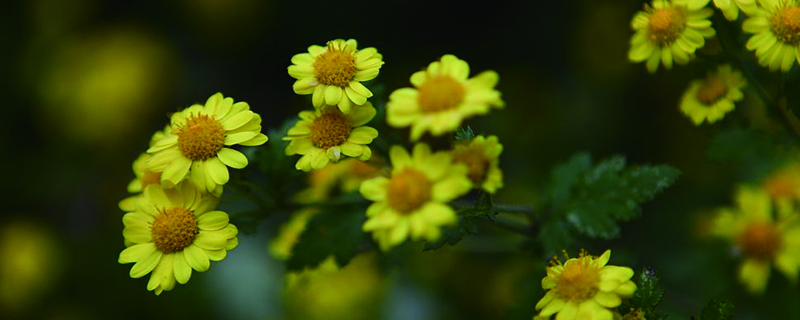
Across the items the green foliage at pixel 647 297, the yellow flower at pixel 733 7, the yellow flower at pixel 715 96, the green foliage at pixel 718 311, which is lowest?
the green foliage at pixel 718 311

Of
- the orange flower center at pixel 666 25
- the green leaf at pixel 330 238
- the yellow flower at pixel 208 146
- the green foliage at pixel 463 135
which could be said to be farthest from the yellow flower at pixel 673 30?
the yellow flower at pixel 208 146

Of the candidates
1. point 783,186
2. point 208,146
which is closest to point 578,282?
point 208,146

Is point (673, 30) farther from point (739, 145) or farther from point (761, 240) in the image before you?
point (761, 240)

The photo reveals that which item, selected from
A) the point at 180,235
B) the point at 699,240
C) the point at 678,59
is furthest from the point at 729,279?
the point at 180,235

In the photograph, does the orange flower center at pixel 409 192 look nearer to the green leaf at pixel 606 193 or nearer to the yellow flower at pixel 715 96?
the green leaf at pixel 606 193

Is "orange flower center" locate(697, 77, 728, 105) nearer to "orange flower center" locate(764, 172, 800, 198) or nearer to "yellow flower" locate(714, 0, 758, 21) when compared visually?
"yellow flower" locate(714, 0, 758, 21)
